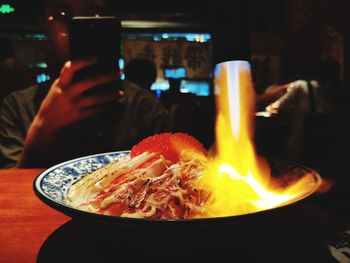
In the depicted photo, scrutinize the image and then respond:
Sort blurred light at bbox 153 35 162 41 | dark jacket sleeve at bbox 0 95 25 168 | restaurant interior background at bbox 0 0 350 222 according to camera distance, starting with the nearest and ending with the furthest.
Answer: dark jacket sleeve at bbox 0 95 25 168 < restaurant interior background at bbox 0 0 350 222 < blurred light at bbox 153 35 162 41

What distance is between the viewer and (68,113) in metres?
2.23

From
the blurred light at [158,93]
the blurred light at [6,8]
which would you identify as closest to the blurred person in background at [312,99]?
the blurred light at [158,93]

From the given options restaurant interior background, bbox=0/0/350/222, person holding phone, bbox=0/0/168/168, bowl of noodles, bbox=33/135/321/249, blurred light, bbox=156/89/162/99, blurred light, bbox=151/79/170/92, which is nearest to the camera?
bowl of noodles, bbox=33/135/321/249

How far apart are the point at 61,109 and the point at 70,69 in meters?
0.30

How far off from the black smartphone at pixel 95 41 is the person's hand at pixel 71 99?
4 centimetres

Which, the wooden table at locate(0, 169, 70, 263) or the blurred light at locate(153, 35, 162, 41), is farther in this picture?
the blurred light at locate(153, 35, 162, 41)

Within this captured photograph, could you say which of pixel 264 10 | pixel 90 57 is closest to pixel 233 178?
pixel 90 57

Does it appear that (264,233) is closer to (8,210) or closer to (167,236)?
(167,236)

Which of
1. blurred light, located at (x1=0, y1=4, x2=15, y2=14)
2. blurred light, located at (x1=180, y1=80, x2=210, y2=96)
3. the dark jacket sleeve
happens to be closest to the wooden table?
the dark jacket sleeve

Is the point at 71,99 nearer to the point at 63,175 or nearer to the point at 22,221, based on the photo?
the point at 63,175

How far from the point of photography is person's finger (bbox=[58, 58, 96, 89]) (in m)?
2.07

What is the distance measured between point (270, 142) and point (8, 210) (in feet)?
28.3

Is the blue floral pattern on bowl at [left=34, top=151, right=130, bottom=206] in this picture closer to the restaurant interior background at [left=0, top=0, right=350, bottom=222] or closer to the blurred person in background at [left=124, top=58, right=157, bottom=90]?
the blurred person in background at [left=124, top=58, right=157, bottom=90]

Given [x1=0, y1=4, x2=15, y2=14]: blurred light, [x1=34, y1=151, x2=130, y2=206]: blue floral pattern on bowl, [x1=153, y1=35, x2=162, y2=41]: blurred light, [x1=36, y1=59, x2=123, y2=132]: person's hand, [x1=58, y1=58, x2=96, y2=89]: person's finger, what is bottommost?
[x1=34, y1=151, x2=130, y2=206]: blue floral pattern on bowl
